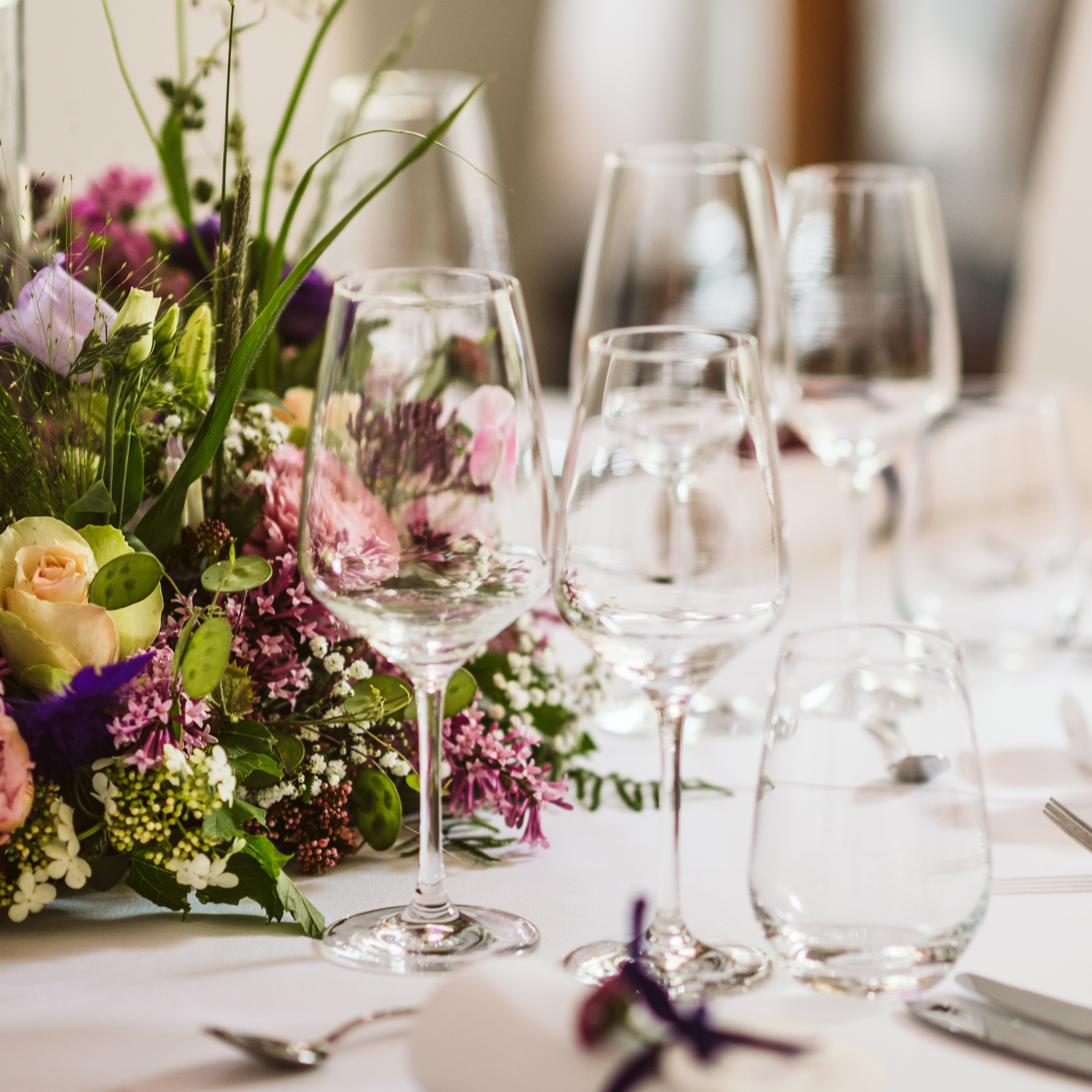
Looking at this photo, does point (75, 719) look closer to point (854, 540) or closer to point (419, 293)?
point (419, 293)

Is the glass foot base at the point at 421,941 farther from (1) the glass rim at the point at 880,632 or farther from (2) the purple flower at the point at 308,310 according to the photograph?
(2) the purple flower at the point at 308,310

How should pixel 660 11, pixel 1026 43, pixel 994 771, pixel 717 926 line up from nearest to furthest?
1. pixel 717 926
2. pixel 994 771
3. pixel 1026 43
4. pixel 660 11

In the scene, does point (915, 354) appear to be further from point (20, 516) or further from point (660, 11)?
point (660, 11)

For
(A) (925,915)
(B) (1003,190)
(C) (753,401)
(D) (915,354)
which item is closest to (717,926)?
(A) (925,915)

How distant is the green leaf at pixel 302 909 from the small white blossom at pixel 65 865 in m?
0.09

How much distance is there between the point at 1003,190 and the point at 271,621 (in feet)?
13.5

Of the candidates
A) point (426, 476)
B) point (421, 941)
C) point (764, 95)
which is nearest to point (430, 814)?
point (421, 941)

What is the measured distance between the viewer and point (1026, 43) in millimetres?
4242

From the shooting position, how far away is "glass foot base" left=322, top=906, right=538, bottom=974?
0.65 meters

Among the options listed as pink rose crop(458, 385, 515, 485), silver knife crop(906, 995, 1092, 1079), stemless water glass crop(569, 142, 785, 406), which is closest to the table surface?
silver knife crop(906, 995, 1092, 1079)

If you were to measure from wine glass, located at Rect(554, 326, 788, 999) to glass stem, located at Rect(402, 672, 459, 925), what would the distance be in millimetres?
74

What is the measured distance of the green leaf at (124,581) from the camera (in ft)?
2.19

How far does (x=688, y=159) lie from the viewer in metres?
1.06

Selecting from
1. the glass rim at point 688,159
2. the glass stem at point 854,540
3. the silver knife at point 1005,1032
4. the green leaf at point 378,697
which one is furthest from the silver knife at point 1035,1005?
the glass rim at point 688,159
